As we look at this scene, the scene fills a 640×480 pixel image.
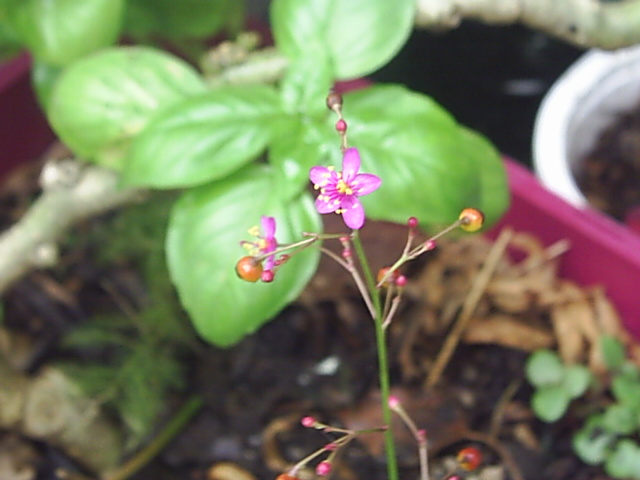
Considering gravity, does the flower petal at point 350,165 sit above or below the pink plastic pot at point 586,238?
above

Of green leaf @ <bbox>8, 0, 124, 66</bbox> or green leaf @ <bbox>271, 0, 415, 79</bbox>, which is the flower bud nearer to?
green leaf @ <bbox>271, 0, 415, 79</bbox>

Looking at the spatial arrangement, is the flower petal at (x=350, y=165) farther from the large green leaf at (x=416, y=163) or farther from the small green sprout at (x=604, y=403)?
the small green sprout at (x=604, y=403)

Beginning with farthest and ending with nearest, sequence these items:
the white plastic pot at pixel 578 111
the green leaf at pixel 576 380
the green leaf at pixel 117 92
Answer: the white plastic pot at pixel 578 111 → the green leaf at pixel 576 380 → the green leaf at pixel 117 92

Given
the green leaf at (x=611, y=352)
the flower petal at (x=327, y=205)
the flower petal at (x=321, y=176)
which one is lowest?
the green leaf at (x=611, y=352)

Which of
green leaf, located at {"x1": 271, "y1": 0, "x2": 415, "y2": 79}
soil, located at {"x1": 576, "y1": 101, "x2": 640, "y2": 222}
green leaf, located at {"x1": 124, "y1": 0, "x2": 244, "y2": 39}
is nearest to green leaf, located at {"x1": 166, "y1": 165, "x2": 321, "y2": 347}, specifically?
green leaf, located at {"x1": 271, "y1": 0, "x2": 415, "y2": 79}

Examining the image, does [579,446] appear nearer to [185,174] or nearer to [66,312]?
[185,174]

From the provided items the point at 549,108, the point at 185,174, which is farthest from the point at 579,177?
Answer: the point at 185,174

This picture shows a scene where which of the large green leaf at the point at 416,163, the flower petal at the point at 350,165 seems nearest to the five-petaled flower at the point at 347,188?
the flower petal at the point at 350,165
